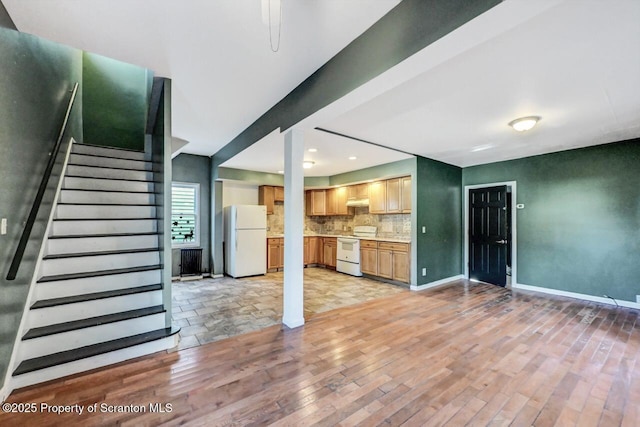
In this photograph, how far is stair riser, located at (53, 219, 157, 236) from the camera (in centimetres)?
303

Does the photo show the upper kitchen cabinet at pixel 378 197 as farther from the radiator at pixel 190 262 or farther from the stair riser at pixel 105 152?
the stair riser at pixel 105 152

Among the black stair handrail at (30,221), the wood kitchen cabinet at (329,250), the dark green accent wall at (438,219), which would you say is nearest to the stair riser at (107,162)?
the black stair handrail at (30,221)

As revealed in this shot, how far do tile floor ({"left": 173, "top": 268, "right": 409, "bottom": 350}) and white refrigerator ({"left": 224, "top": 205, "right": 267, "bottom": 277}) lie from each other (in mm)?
265

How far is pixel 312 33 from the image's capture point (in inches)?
79.7

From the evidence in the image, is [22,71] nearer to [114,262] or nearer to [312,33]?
[114,262]

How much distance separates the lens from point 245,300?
4.29 meters

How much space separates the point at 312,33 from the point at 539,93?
2.32 metres

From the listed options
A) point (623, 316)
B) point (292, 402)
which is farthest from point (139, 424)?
point (623, 316)

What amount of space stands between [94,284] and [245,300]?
2.02m

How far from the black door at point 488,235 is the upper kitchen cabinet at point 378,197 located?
1.96m

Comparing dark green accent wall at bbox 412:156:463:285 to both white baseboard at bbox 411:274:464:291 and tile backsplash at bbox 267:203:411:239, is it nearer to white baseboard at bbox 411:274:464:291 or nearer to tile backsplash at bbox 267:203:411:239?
white baseboard at bbox 411:274:464:291

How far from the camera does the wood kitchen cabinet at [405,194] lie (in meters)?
5.41

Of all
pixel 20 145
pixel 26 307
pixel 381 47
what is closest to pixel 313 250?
pixel 26 307

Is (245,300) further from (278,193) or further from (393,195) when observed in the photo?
Answer: (393,195)
